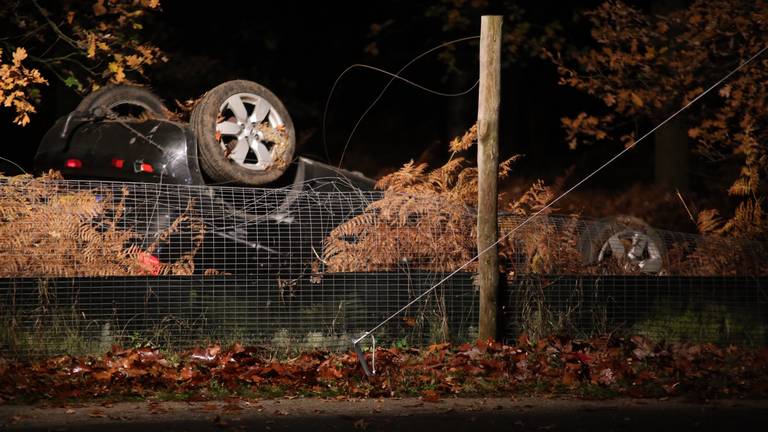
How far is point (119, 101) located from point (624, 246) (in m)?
5.64

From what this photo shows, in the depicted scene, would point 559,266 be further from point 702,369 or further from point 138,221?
point 138,221

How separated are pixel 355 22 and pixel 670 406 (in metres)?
20.3

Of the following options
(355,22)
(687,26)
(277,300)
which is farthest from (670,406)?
(355,22)

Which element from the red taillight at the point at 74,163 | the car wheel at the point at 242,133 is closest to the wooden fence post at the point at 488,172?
the car wheel at the point at 242,133

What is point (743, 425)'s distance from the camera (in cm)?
827

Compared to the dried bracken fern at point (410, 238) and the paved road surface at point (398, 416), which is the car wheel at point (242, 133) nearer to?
the dried bracken fern at point (410, 238)

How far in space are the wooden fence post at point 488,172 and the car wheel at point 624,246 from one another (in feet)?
5.17

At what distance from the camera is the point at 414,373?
32.0ft

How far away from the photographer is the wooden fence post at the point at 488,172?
10.7 metres

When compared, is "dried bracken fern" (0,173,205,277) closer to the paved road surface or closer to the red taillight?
the red taillight

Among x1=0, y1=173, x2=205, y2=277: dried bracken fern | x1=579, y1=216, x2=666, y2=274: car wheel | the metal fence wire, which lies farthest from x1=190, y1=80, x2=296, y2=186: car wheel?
x1=579, y1=216, x2=666, y2=274: car wheel

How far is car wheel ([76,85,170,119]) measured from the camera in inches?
523

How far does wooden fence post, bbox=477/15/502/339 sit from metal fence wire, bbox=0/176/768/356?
318mm

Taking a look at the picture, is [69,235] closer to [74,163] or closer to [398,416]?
[74,163]
